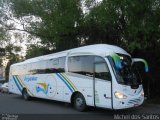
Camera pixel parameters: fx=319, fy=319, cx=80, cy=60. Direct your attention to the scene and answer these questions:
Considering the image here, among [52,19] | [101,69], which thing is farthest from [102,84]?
[52,19]

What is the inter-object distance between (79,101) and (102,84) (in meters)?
2.14

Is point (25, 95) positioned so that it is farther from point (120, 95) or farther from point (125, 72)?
point (120, 95)

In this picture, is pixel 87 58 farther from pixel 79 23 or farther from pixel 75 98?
pixel 79 23

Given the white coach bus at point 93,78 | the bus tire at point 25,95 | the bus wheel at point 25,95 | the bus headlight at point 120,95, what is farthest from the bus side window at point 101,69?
the bus wheel at point 25,95

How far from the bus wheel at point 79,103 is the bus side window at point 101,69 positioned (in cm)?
167

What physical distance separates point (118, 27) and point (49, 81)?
5.91 m

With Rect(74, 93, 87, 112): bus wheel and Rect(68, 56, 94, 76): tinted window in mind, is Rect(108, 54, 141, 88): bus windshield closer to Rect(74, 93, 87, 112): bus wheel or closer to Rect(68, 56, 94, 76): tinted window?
Rect(68, 56, 94, 76): tinted window

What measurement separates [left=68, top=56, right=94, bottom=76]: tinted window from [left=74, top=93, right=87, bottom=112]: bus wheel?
47.8 inches

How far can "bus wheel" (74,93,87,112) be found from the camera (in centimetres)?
1559

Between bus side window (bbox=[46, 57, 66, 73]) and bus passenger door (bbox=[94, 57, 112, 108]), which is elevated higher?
bus side window (bbox=[46, 57, 66, 73])

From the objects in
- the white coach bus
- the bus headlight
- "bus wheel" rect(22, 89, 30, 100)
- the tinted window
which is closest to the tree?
the white coach bus

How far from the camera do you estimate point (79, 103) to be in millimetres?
15898

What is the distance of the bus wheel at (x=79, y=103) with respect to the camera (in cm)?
1559

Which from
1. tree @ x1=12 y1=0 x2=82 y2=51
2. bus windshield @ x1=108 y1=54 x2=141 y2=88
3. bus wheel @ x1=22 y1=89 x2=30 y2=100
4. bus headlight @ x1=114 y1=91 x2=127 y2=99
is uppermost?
tree @ x1=12 y1=0 x2=82 y2=51
